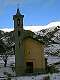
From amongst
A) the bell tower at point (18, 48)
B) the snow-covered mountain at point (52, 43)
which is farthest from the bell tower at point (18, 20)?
the snow-covered mountain at point (52, 43)

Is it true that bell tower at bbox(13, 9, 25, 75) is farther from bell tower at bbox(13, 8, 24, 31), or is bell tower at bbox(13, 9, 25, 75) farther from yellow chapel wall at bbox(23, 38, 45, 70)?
yellow chapel wall at bbox(23, 38, 45, 70)

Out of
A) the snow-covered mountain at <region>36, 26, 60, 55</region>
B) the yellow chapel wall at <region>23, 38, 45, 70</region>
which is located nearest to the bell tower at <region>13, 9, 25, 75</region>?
the yellow chapel wall at <region>23, 38, 45, 70</region>

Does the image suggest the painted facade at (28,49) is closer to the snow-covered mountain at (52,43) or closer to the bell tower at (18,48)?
the bell tower at (18,48)

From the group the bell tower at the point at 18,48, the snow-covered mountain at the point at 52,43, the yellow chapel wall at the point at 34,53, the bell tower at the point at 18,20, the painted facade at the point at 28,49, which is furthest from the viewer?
the snow-covered mountain at the point at 52,43

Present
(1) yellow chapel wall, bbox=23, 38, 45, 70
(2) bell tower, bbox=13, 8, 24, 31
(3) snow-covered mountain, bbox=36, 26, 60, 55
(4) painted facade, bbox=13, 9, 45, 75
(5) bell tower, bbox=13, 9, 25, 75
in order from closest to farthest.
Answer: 1. (5) bell tower, bbox=13, 9, 25, 75
2. (4) painted facade, bbox=13, 9, 45, 75
3. (2) bell tower, bbox=13, 8, 24, 31
4. (1) yellow chapel wall, bbox=23, 38, 45, 70
5. (3) snow-covered mountain, bbox=36, 26, 60, 55

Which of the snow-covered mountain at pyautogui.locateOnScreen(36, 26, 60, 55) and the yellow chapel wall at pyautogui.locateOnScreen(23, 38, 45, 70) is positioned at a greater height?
the snow-covered mountain at pyautogui.locateOnScreen(36, 26, 60, 55)

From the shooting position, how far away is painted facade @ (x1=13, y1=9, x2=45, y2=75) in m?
33.8

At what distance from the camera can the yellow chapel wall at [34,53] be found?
113ft

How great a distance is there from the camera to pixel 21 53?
33625mm

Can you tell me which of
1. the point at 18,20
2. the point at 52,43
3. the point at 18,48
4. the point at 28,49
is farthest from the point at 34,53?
the point at 52,43

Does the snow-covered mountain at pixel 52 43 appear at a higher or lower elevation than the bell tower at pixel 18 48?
higher

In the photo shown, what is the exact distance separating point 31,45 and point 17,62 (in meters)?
3.28

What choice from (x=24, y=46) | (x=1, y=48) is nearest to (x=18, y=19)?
(x=24, y=46)

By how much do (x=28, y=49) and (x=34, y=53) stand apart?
1057mm
